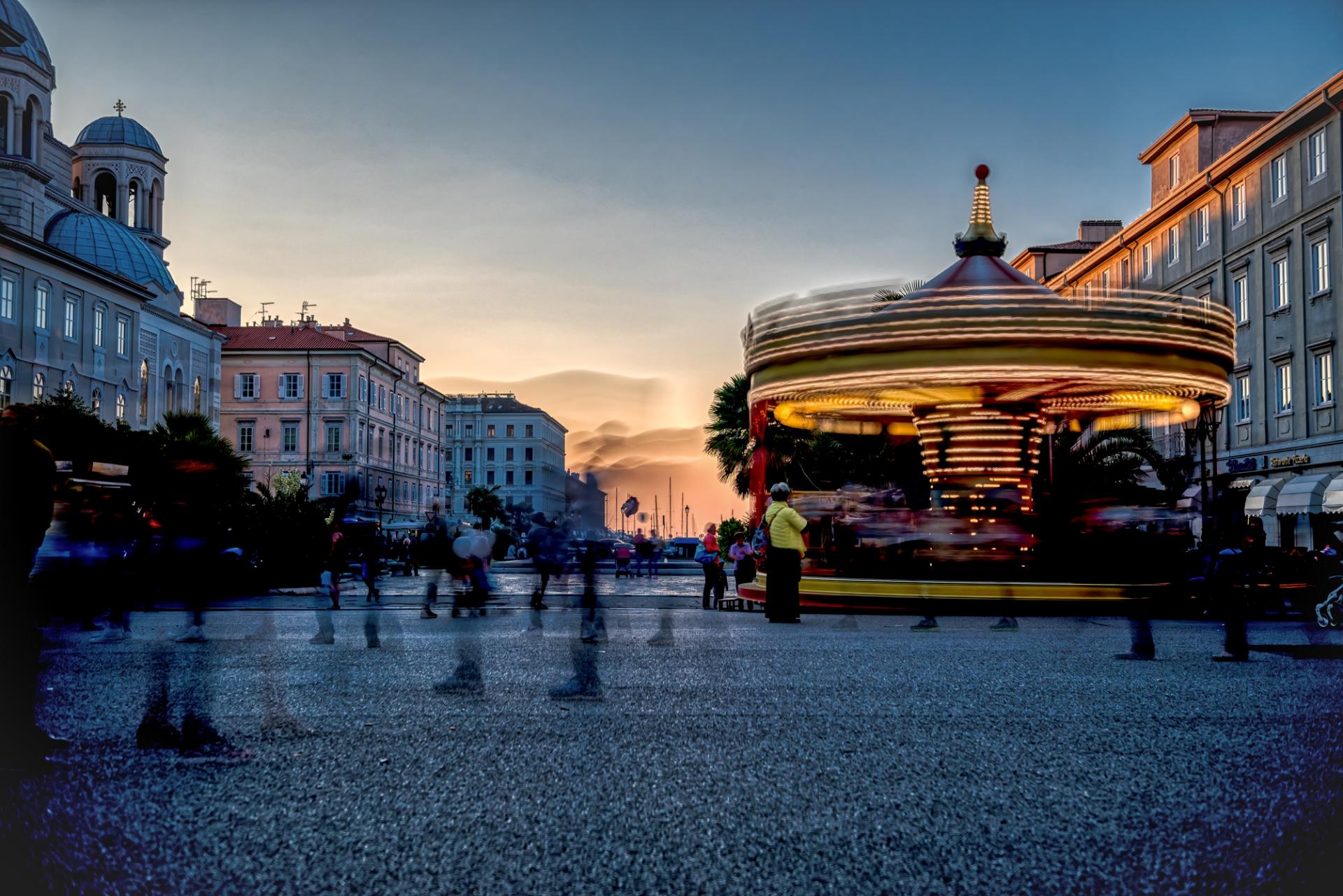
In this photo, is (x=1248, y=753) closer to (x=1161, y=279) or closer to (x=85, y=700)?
(x=85, y=700)

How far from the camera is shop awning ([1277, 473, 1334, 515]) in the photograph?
3488cm

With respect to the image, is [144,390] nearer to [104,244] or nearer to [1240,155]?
[104,244]

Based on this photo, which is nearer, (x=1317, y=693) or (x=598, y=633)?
(x=1317, y=693)

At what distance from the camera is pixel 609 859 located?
13.4 ft

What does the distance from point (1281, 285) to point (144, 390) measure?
5400 cm

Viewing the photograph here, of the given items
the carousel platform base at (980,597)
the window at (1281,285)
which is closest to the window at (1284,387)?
the window at (1281,285)

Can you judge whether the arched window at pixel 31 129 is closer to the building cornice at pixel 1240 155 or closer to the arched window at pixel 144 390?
the arched window at pixel 144 390

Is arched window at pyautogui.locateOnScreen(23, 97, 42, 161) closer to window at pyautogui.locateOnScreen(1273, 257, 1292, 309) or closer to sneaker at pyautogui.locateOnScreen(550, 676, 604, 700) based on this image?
window at pyautogui.locateOnScreen(1273, 257, 1292, 309)

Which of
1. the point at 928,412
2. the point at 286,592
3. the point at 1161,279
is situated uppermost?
the point at 1161,279

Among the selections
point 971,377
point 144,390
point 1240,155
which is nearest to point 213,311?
point 144,390

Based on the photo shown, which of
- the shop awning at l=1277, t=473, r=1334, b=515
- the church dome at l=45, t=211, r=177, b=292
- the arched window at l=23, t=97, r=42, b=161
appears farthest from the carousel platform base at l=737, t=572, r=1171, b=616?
the arched window at l=23, t=97, r=42, b=161

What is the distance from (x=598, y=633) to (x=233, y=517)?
16.3 meters

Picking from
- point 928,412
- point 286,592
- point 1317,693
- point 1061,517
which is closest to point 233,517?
point 286,592

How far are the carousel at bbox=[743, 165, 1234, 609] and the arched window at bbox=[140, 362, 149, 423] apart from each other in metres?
48.8
